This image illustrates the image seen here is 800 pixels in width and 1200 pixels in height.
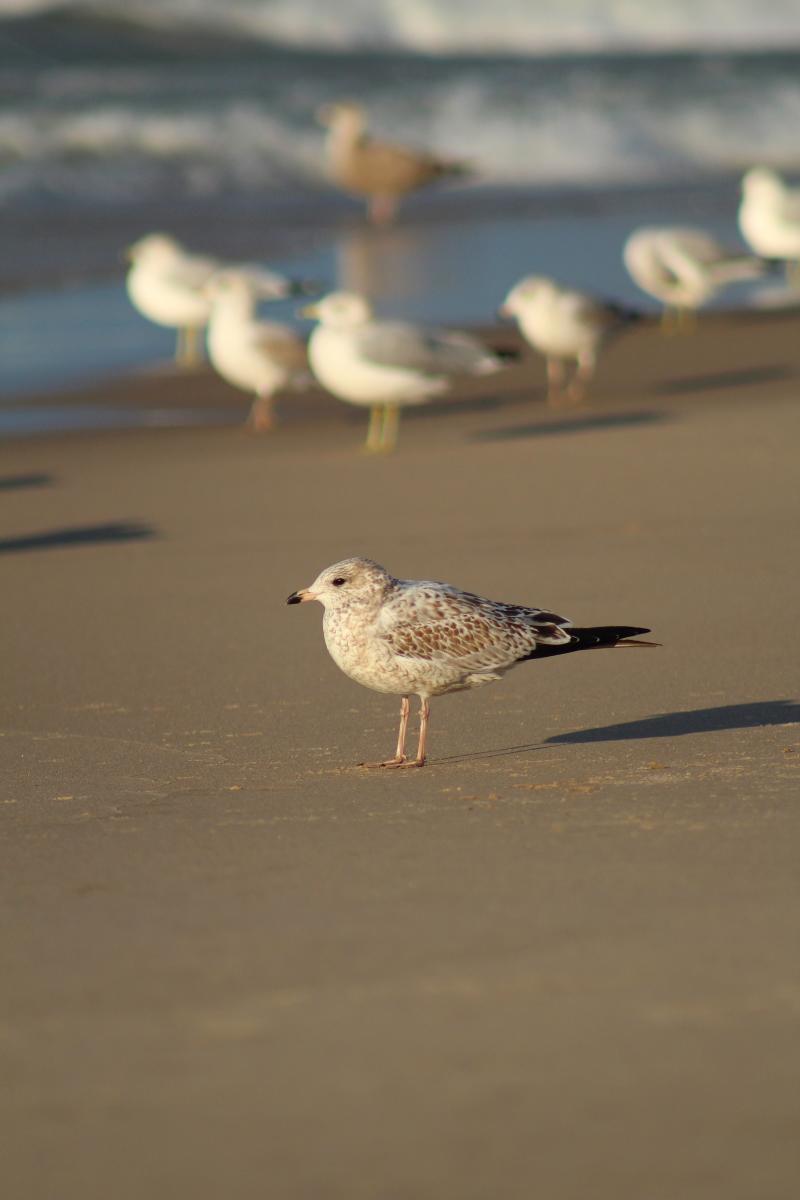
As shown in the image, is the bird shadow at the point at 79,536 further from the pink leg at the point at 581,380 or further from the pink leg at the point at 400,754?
the pink leg at the point at 581,380

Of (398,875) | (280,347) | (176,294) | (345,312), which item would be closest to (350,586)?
(398,875)

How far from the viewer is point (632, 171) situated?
2925 cm

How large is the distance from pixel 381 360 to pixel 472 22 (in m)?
31.2

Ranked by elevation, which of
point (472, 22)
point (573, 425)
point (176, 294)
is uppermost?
point (472, 22)

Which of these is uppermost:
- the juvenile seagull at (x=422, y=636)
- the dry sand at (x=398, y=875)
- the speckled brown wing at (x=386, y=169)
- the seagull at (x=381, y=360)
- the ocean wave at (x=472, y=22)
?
the ocean wave at (x=472, y=22)

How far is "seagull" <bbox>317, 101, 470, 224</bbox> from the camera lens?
2256cm

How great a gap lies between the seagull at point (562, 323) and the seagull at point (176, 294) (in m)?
2.53

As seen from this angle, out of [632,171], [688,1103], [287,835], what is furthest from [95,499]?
[632,171]

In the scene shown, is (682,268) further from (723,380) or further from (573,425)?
(573,425)

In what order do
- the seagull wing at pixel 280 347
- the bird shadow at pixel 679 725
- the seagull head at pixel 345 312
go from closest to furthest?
the bird shadow at pixel 679 725
the seagull head at pixel 345 312
the seagull wing at pixel 280 347

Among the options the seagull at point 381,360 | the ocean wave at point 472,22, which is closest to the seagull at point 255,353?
the seagull at point 381,360

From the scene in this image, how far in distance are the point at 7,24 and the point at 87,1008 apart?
114 feet

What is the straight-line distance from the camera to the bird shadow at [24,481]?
987cm

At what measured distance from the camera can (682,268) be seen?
49.8 ft
